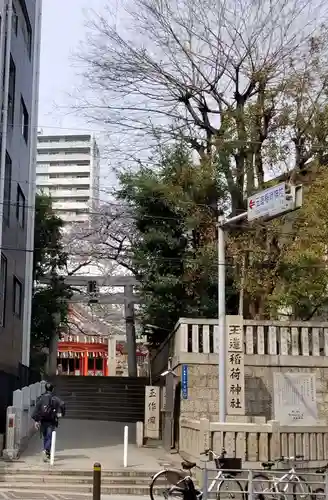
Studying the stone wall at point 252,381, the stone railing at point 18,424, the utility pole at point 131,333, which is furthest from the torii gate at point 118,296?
the stone wall at point 252,381

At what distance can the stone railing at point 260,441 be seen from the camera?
12477mm

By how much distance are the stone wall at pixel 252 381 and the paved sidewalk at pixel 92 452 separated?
1.52 metres

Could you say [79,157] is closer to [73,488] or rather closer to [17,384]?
[17,384]

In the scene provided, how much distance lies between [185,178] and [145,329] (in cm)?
1023

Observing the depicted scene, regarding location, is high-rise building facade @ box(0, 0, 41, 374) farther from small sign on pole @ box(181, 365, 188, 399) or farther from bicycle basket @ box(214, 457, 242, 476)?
bicycle basket @ box(214, 457, 242, 476)

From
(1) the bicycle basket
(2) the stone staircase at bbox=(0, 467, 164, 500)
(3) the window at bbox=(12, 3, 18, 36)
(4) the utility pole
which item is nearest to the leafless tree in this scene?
(4) the utility pole

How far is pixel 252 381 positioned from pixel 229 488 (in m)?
6.00

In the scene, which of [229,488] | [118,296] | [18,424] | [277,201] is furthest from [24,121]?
[229,488]

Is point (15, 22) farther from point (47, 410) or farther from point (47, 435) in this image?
point (47, 435)

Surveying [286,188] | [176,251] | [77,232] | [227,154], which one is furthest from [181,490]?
[77,232]

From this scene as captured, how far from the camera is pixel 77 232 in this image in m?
37.0

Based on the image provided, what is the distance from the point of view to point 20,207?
21359mm

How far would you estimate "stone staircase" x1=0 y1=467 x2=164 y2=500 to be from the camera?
1126 centimetres

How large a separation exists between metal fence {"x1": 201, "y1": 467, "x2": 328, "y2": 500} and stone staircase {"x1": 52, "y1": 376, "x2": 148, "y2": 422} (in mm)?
16612
